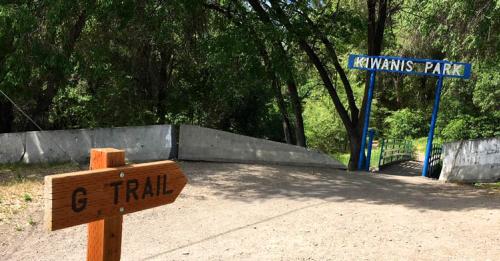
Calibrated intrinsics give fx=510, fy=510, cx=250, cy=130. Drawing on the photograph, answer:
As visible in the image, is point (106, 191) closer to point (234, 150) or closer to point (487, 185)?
point (234, 150)

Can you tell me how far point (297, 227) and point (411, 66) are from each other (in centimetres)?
766

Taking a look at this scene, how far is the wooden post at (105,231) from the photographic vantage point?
255 cm

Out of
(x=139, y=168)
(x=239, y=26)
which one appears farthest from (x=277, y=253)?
(x=239, y=26)

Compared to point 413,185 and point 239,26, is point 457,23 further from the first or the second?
point 239,26

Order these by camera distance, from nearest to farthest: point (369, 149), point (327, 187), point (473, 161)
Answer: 1. point (327, 187)
2. point (473, 161)
3. point (369, 149)

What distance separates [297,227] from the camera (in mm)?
6336

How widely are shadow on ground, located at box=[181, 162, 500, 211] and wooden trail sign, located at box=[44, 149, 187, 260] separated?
17.7 feet

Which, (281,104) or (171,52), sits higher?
(171,52)

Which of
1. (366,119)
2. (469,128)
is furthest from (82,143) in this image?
(469,128)

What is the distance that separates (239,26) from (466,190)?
6310 millimetres

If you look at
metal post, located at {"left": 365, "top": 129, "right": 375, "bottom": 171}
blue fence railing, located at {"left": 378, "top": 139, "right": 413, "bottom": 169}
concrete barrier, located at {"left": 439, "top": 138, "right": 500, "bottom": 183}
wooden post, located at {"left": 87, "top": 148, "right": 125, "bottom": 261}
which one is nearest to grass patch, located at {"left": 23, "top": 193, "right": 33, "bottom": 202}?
wooden post, located at {"left": 87, "top": 148, "right": 125, "bottom": 261}

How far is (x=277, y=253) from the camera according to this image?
17.3 feet

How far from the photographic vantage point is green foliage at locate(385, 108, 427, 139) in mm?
28469

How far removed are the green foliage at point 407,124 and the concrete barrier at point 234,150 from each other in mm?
17205
